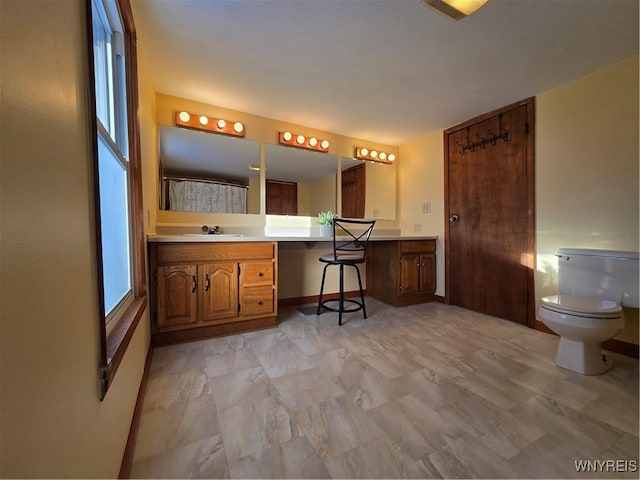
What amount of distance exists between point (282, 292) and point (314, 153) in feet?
5.19

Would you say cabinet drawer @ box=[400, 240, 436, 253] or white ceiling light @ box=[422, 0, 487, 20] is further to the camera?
cabinet drawer @ box=[400, 240, 436, 253]

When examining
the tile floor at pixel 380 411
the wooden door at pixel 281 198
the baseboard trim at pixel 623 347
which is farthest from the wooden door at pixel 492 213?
the wooden door at pixel 281 198

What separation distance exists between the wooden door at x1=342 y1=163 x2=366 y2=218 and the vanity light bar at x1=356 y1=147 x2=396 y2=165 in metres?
0.12

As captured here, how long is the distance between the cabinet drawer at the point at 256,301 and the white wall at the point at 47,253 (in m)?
1.44

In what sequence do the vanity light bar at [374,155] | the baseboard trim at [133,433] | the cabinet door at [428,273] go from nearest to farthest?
the baseboard trim at [133,433] → the cabinet door at [428,273] → the vanity light bar at [374,155]

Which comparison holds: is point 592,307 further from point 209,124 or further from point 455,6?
point 209,124

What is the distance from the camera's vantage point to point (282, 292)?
9.68 ft

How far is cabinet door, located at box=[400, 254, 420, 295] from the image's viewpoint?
292 centimetres

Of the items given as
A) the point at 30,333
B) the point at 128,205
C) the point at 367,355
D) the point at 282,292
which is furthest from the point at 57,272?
the point at 282,292

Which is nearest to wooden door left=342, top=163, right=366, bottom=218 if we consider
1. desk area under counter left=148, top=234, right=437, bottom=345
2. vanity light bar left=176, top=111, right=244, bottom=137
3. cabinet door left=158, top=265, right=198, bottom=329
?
desk area under counter left=148, top=234, right=437, bottom=345

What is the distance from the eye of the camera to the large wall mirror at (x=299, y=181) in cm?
281

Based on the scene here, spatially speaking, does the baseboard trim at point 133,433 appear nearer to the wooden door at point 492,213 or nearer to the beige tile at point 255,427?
the beige tile at point 255,427

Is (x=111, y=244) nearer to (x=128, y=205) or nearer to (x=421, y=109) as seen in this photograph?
(x=128, y=205)

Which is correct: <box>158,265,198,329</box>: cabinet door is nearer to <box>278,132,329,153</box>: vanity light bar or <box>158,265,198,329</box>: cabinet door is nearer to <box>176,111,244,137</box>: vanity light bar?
<box>176,111,244,137</box>: vanity light bar
